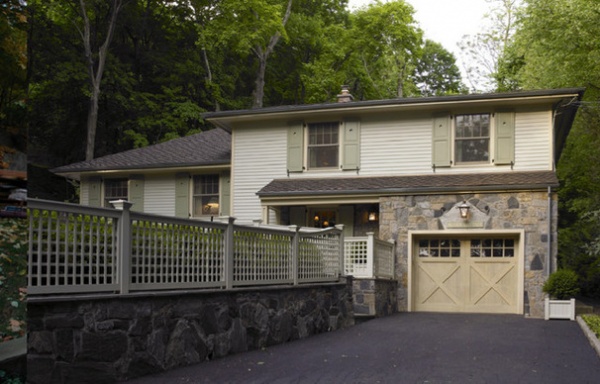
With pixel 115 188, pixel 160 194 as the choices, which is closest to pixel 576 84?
pixel 160 194

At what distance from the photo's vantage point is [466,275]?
1191 cm

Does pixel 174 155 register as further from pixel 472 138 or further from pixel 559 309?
pixel 559 309

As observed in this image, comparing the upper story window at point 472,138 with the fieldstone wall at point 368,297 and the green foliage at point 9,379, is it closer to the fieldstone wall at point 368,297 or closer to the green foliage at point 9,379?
the fieldstone wall at point 368,297

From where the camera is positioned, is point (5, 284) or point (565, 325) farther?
point (565, 325)

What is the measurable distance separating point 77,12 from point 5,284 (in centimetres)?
1574

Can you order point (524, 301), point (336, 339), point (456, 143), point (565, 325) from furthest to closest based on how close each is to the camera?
point (456, 143)
point (524, 301)
point (565, 325)
point (336, 339)

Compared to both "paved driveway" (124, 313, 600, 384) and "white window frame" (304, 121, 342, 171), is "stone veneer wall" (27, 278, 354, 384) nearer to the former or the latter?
"paved driveway" (124, 313, 600, 384)

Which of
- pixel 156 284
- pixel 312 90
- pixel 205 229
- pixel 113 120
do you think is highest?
pixel 312 90

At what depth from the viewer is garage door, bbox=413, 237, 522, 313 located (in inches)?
460

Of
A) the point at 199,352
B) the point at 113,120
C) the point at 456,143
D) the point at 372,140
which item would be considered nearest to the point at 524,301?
the point at 456,143

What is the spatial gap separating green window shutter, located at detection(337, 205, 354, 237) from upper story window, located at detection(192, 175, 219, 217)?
3168 millimetres

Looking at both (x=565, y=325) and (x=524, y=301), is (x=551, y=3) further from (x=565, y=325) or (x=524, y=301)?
(x=565, y=325)

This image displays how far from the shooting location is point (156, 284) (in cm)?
507

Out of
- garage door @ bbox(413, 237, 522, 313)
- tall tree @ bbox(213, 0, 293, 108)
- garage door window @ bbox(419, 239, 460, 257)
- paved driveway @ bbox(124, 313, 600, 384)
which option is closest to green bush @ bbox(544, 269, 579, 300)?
garage door @ bbox(413, 237, 522, 313)
